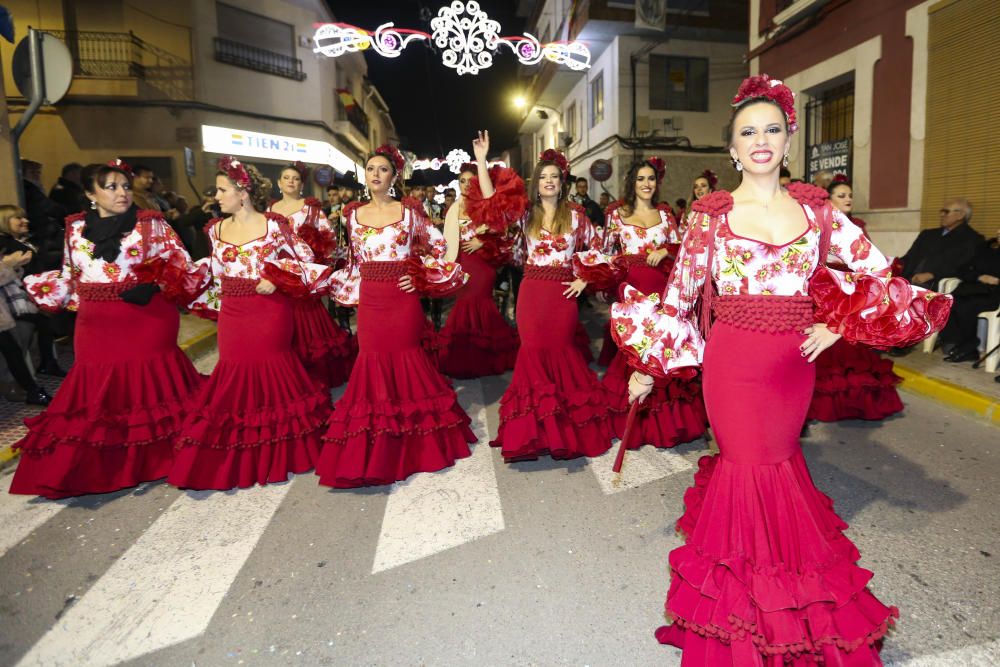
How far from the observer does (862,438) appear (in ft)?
17.5

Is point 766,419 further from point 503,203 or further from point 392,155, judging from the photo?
point 392,155

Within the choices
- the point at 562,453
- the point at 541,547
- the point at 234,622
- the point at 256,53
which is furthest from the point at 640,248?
the point at 256,53

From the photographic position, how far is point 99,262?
4.70m

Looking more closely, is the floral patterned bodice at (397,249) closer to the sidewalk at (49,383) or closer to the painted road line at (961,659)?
the sidewalk at (49,383)

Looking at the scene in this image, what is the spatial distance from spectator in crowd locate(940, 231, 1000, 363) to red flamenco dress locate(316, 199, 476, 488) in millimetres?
6156

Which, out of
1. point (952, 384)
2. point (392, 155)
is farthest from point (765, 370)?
point (952, 384)

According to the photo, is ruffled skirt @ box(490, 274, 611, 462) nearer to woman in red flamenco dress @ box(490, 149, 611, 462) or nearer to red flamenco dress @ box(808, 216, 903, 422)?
woman in red flamenco dress @ box(490, 149, 611, 462)

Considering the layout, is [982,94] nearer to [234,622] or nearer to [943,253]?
[943,253]

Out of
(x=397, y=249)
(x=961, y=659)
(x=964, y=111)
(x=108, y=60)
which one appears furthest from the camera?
(x=108, y=60)

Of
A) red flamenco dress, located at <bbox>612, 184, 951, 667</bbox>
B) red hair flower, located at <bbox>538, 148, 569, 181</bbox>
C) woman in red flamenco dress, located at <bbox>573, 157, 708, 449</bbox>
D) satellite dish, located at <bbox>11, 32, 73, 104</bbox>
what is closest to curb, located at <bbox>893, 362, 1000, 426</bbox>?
woman in red flamenco dress, located at <bbox>573, 157, 708, 449</bbox>

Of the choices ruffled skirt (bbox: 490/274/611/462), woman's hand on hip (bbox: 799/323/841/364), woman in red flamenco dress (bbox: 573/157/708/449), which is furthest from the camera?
woman in red flamenco dress (bbox: 573/157/708/449)

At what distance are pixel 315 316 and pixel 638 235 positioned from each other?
388cm

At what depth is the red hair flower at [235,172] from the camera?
4.73 meters

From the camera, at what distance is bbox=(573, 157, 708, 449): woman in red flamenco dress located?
5.30m
